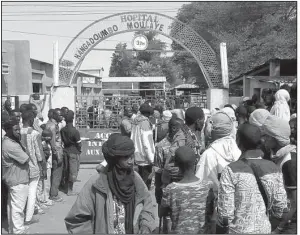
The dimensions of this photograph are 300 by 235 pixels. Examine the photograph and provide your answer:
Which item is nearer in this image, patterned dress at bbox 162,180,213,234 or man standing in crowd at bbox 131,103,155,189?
patterned dress at bbox 162,180,213,234

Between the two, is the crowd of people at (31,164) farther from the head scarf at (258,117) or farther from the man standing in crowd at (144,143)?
the head scarf at (258,117)

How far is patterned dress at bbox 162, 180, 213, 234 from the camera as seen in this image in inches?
126

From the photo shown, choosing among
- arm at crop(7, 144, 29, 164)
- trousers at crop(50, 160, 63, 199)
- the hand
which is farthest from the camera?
trousers at crop(50, 160, 63, 199)

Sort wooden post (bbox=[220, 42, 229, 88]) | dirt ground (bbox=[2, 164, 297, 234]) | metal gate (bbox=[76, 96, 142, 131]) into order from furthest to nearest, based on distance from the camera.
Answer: wooden post (bbox=[220, 42, 229, 88]) → metal gate (bbox=[76, 96, 142, 131]) → dirt ground (bbox=[2, 164, 297, 234])

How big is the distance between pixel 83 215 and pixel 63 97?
8.80 m

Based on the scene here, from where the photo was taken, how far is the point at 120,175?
2777 mm

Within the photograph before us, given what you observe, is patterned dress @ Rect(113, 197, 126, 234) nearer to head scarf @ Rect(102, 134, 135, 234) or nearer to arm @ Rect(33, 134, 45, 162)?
head scarf @ Rect(102, 134, 135, 234)

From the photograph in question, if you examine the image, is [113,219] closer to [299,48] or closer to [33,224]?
[299,48]

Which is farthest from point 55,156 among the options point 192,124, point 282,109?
point 282,109

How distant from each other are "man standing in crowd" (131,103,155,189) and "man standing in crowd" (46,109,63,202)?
1.26 meters

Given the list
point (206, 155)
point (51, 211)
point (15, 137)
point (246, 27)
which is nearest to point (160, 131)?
point (51, 211)

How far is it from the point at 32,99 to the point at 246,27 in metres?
19.6

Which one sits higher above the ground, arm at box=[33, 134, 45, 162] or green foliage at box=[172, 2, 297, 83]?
green foliage at box=[172, 2, 297, 83]

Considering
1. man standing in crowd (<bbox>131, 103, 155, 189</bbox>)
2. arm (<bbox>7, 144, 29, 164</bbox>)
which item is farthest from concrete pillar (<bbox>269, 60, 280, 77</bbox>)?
arm (<bbox>7, 144, 29, 164</bbox>)
